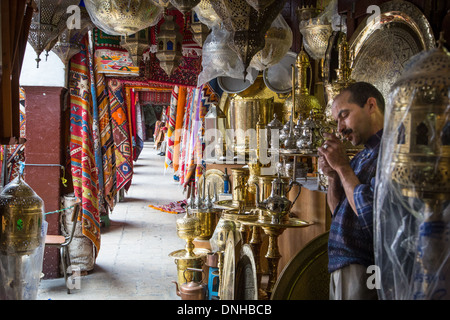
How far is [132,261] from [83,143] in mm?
1484

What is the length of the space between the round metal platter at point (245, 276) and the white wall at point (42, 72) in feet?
9.60

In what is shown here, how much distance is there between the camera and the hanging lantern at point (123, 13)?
2229 millimetres

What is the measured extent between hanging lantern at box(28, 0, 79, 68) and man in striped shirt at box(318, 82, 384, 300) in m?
1.53

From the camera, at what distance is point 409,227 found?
111cm

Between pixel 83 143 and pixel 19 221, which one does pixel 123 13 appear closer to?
pixel 19 221

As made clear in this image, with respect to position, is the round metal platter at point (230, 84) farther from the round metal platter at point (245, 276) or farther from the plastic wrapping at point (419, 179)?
the plastic wrapping at point (419, 179)

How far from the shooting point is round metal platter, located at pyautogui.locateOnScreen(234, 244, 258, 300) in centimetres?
237

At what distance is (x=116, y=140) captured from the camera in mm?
7133

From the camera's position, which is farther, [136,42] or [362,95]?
[136,42]

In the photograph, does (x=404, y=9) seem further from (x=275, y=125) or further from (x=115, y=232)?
(x=115, y=232)

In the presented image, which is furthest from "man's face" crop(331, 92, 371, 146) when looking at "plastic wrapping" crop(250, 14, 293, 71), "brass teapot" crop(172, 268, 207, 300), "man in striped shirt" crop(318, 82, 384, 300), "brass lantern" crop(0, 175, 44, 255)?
"brass teapot" crop(172, 268, 207, 300)

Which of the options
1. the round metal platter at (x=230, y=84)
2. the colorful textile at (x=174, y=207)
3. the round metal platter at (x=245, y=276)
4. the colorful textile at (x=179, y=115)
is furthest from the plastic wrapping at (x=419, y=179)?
the colorful textile at (x=179, y=115)

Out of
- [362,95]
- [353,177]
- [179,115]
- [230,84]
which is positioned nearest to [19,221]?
[353,177]
